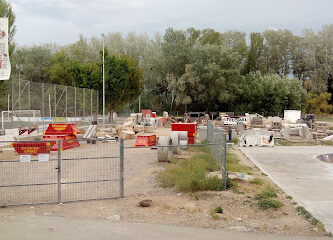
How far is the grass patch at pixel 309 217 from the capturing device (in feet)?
29.2

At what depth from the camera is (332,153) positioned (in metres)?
22.9

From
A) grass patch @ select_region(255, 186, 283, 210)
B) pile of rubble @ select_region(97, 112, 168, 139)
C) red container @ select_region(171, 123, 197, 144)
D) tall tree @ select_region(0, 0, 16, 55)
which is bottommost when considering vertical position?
grass patch @ select_region(255, 186, 283, 210)

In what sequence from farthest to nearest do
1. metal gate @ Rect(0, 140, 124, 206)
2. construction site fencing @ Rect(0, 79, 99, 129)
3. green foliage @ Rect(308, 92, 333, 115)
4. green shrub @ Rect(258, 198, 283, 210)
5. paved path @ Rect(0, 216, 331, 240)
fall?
green foliage @ Rect(308, 92, 333, 115) → construction site fencing @ Rect(0, 79, 99, 129) → metal gate @ Rect(0, 140, 124, 206) → green shrub @ Rect(258, 198, 283, 210) → paved path @ Rect(0, 216, 331, 240)

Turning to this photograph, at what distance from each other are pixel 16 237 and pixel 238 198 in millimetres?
6331

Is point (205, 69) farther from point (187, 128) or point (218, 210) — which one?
point (218, 210)

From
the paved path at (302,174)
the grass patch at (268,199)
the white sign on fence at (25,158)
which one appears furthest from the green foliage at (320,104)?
the white sign on fence at (25,158)

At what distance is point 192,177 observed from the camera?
12.9m

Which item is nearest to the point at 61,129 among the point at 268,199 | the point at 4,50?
the point at 4,50

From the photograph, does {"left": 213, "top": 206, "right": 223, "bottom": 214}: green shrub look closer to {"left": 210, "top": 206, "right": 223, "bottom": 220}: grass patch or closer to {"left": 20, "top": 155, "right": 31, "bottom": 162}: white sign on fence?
{"left": 210, "top": 206, "right": 223, "bottom": 220}: grass patch

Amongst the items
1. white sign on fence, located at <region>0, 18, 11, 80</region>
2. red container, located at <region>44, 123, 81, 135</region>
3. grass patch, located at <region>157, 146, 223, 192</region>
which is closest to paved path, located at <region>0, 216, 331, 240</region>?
grass patch, located at <region>157, 146, 223, 192</region>

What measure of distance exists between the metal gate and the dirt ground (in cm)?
64

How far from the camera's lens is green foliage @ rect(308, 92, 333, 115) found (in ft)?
247

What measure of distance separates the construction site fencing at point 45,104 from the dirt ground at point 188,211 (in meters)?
17.7

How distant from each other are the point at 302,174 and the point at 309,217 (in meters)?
6.60
